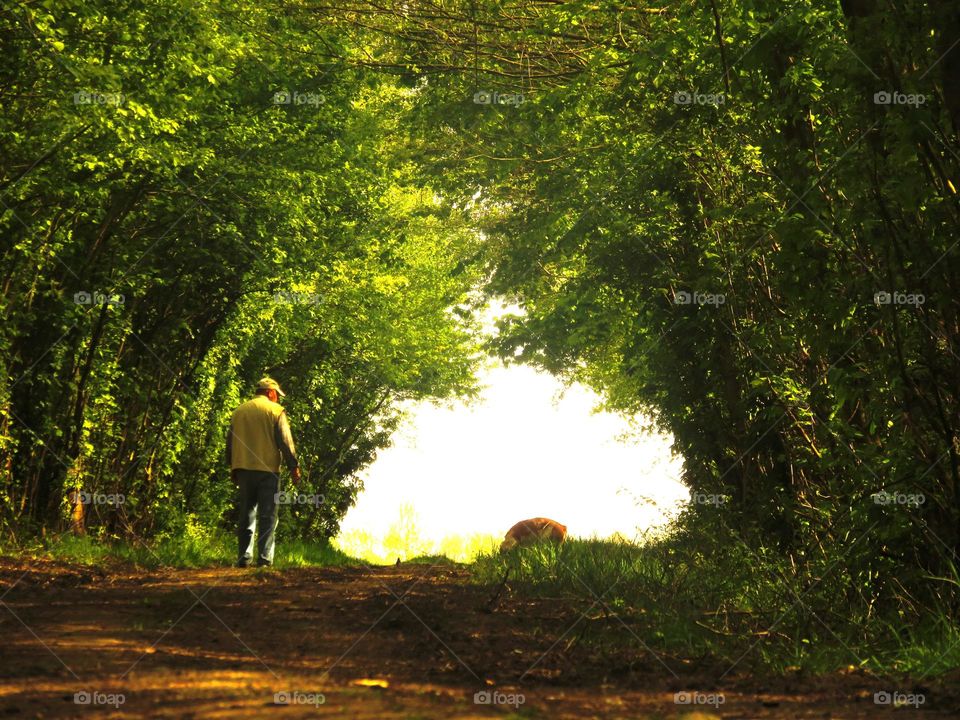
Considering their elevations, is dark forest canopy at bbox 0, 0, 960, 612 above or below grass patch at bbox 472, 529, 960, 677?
above

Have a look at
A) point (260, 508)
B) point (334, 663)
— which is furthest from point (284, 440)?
point (334, 663)

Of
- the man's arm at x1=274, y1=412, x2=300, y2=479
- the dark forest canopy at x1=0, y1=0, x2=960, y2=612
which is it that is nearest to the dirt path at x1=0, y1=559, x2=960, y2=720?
the dark forest canopy at x1=0, y1=0, x2=960, y2=612

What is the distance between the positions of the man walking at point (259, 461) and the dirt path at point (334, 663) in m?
3.25

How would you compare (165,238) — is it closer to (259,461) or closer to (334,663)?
(259,461)

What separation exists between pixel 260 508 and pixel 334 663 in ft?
24.6

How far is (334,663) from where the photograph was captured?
6.56m

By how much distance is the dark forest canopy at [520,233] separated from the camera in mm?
7742

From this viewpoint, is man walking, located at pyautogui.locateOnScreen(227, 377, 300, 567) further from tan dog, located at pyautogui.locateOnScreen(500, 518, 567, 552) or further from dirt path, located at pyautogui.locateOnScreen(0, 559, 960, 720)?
tan dog, located at pyautogui.locateOnScreen(500, 518, 567, 552)

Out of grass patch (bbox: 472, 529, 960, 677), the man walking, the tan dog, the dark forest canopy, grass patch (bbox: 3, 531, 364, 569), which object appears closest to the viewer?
grass patch (bbox: 472, 529, 960, 677)

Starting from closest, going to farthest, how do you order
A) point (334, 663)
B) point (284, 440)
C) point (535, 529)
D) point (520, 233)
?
point (334, 663), point (284, 440), point (535, 529), point (520, 233)

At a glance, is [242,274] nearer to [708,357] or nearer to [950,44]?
[708,357]

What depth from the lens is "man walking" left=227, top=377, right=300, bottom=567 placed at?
541 inches

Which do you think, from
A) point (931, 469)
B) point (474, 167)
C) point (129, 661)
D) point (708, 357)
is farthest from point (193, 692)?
point (474, 167)

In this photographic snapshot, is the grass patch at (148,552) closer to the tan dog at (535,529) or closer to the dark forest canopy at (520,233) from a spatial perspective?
the dark forest canopy at (520,233)
